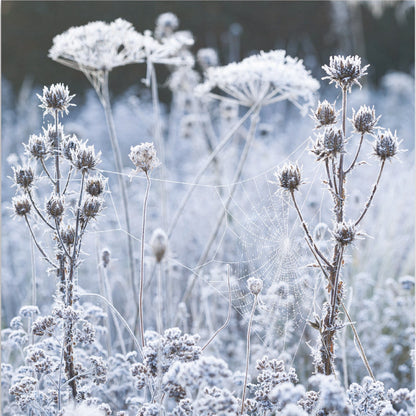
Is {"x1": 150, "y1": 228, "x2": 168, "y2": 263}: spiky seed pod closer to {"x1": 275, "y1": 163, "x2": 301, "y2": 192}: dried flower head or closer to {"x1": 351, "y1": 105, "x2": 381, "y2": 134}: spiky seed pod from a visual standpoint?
{"x1": 275, "y1": 163, "x2": 301, "y2": 192}: dried flower head

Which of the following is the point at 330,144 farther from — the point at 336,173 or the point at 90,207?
the point at 90,207

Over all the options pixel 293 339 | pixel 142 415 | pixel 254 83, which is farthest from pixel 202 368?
pixel 293 339

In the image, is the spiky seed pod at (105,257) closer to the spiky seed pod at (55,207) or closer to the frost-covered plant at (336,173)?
the spiky seed pod at (55,207)

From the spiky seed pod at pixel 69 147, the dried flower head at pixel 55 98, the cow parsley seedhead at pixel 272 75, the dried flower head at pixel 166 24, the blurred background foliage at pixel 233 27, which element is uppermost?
the blurred background foliage at pixel 233 27

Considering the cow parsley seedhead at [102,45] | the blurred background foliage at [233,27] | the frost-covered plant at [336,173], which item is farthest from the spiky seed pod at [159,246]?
the blurred background foliage at [233,27]

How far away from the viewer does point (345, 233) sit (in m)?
1.47

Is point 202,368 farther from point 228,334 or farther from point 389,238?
point 389,238

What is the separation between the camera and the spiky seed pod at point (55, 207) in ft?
5.21

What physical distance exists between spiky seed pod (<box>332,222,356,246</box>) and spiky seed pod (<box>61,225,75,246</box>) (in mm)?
739

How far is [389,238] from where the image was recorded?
3.62m

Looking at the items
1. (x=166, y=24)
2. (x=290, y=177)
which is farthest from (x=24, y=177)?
(x=166, y=24)

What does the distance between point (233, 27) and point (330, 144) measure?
738 centimetres

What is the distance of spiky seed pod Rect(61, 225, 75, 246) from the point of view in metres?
1.63

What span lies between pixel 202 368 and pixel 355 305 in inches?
88.4
